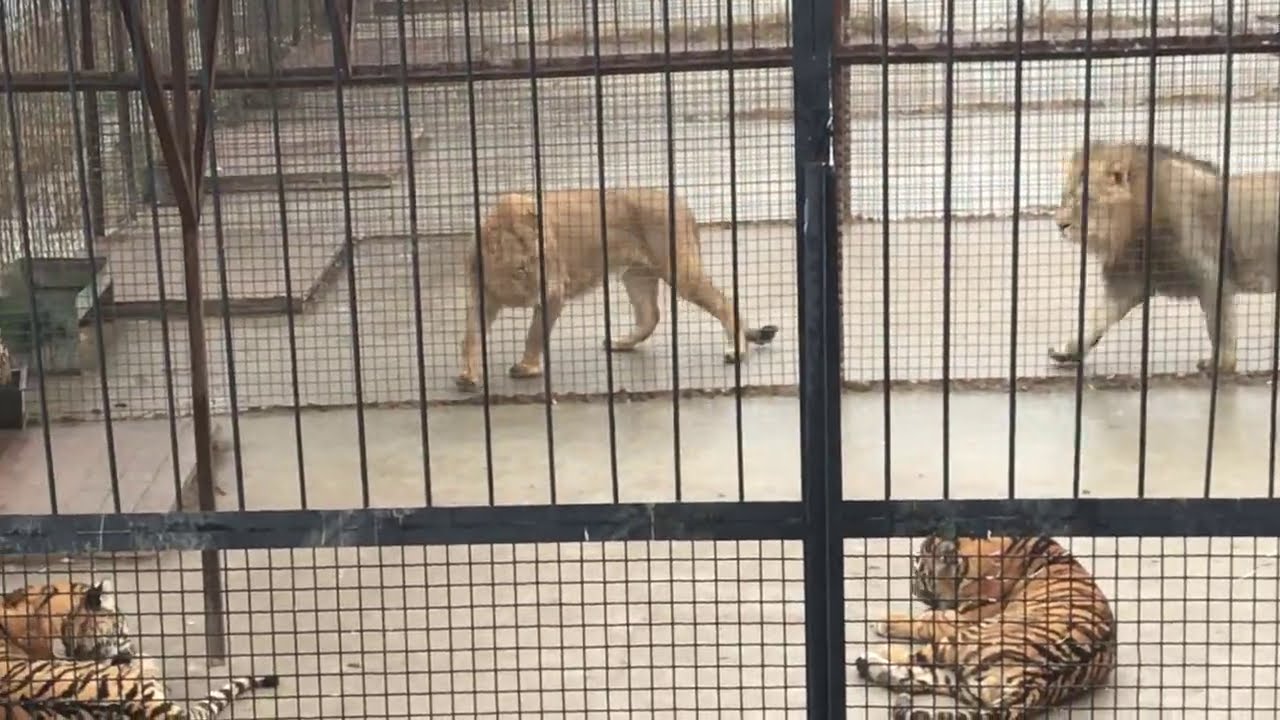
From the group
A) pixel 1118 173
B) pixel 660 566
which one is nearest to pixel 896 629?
pixel 660 566

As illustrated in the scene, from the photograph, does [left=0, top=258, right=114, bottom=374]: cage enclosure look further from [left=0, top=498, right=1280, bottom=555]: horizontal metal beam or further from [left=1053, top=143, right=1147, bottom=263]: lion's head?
[left=0, top=498, right=1280, bottom=555]: horizontal metal beam

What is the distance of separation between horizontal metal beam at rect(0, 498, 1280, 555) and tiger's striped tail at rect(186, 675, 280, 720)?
1.37 meters

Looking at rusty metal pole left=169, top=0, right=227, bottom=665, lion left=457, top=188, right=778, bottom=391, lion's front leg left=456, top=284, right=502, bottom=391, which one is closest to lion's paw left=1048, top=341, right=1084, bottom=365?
lion left=457, top=188, right=778, bottom=391

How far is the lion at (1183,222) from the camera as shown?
8.20m

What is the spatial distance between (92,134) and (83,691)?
595 cm

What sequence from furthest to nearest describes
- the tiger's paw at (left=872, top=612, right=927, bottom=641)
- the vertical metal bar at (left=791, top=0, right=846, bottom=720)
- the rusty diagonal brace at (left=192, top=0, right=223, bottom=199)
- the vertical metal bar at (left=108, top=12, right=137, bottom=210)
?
1. the vertical metal bar at (left=108, top=12, right=137, bottom=210)
2. the tiger's paw at (left=872, top=612, right=927, bottom=641)
3. the rusty diagonal brace at (left=192, top=0, right=223, bottom=199)
4. the vertical metal bar at (left=791, top=0, right=846, bottom=720)

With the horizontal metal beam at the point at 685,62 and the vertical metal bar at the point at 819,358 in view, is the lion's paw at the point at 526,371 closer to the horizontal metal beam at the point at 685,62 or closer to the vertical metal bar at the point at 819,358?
the horizontal metal beam at the point at 685,62

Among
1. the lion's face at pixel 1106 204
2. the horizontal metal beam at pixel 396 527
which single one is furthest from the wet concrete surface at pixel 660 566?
the horizontal metal beam at pixel 396 527

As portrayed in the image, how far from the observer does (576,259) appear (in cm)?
846

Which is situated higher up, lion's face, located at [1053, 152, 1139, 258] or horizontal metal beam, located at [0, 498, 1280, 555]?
lion's face, located at [1053, 152, 1139, 258]

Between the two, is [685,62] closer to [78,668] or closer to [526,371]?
[78,668]

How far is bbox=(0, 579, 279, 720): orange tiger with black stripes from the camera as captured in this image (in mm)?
4719

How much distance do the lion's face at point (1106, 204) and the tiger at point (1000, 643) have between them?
312cm

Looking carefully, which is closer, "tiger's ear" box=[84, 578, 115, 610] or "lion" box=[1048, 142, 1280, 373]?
"tiger's ear" box=[84, 578, 115, 610]
